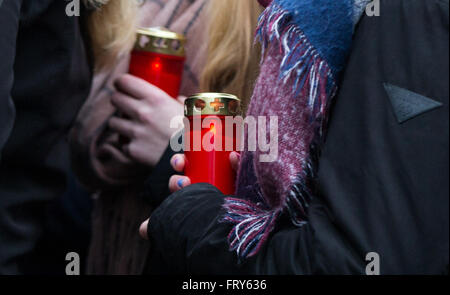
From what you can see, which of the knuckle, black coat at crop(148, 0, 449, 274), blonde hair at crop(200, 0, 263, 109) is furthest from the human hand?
black coat at crop(148, 0, 449, 274)

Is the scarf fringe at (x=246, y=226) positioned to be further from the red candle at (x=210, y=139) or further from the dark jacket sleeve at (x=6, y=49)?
the dark jacket sleeve at (x=6, y=49)

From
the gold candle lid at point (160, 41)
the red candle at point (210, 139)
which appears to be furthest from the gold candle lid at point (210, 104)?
the gold candle lid at point (160, 41)

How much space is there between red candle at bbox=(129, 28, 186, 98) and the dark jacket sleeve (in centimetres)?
24

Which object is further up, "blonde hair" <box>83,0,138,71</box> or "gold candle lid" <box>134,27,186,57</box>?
"blonde hair" <box>83,0,138,71</box>

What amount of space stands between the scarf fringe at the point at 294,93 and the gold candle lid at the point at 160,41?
32 cm

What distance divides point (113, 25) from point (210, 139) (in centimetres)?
43

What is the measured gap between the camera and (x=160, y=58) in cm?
95

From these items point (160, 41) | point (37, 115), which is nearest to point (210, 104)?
point (160, 41)

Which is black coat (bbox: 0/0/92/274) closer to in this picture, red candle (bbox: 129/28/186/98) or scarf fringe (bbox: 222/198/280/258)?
red candle (bbox: 129/28/186/98)

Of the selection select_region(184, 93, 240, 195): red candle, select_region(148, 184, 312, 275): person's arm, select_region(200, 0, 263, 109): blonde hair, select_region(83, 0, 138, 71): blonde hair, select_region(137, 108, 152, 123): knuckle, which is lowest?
select_region(148, 184, 312, 275): person's arm

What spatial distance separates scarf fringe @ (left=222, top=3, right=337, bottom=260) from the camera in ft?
1.91

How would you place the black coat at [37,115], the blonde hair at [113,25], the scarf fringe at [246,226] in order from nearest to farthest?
the scarf fringe at [246,226] < the black coat at [37,115] < the blonde hair at [113,25]

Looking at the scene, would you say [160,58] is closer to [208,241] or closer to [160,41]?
[160,41]

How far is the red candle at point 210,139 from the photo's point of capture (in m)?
0.68
